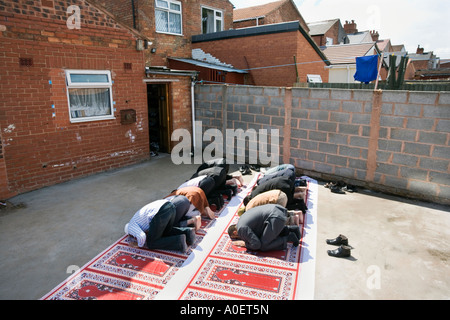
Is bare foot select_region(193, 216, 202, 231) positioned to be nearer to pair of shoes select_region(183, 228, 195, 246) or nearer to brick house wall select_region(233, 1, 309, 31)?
pair of shoes select_region(183, 228, 195, 246)

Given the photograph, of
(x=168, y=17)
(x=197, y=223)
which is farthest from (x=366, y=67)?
(x=197, y=223)

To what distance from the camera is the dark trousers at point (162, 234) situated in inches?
179

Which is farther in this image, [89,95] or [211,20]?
[211,20]

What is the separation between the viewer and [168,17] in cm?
1342

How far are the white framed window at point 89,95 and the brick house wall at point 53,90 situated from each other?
134mm

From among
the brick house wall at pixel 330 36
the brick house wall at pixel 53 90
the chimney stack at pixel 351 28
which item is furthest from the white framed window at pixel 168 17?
the chimney stack at pixel 351 28

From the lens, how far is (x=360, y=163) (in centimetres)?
721

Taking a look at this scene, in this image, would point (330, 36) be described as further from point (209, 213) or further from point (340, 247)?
point (340, 247)

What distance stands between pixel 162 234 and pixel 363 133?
16.3ft

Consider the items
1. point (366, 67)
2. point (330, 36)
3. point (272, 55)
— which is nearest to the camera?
point (366, 67)

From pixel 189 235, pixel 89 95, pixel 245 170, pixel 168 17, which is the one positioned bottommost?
pixel 189 235

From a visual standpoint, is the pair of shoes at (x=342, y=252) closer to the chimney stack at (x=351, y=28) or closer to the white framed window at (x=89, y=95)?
the white framed window at (x=89, y=95)

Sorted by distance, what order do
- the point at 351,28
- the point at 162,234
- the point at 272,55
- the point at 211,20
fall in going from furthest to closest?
the point at 351,28 < the point at 211,20 < the point at 272,55 < the point at 162,234

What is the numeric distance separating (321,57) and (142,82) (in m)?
8.45
